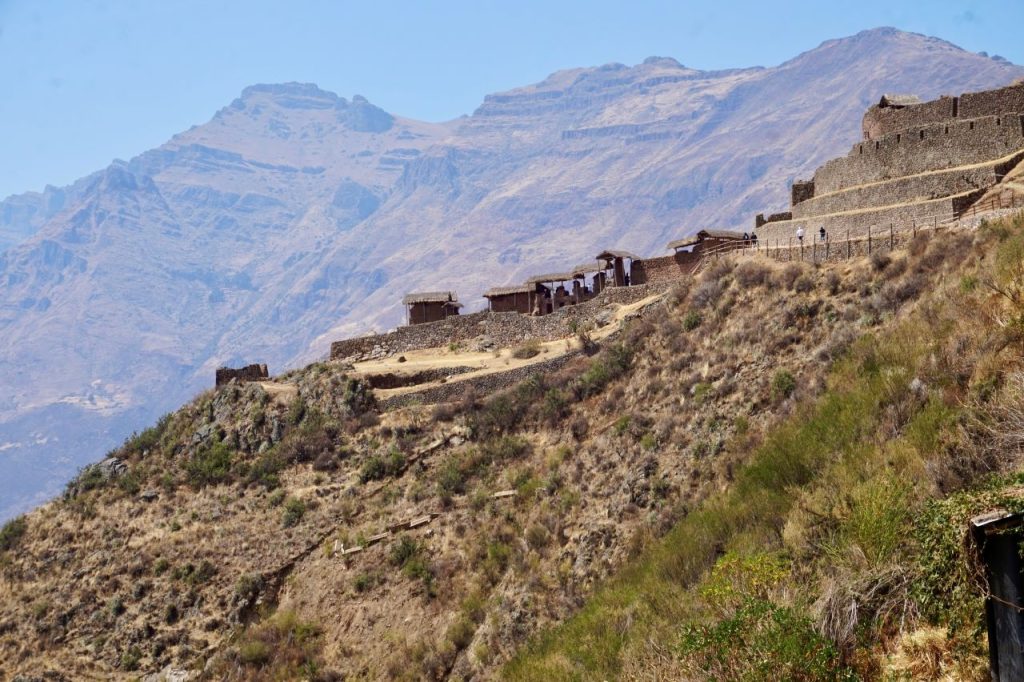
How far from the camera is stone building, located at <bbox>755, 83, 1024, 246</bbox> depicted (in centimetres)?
2784

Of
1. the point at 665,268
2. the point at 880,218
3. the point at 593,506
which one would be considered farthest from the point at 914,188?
the point at 665,268

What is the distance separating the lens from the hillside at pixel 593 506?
44.6 ft

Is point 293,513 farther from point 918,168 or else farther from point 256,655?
point 918,168

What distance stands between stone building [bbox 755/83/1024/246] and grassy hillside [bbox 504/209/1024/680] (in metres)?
5.62

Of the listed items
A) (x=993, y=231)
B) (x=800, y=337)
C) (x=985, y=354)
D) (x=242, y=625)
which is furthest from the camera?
(x=242, y=625)

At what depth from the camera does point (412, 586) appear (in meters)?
→ 28.8

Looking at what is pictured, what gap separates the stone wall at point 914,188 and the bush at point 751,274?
344 cm

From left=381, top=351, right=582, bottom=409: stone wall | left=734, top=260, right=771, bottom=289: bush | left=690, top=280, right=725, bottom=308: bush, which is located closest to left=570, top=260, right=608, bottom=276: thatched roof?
left=381, top=351, right=582, bottom=409: stone wall

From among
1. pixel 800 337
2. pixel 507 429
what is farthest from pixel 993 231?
pixel 507 429

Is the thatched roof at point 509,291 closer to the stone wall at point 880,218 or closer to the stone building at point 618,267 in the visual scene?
the stone building at point 618,267

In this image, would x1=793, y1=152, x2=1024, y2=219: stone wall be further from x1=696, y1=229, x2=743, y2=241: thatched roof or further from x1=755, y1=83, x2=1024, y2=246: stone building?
x1=696, y1=229, x2=743, y2=241: thatched roof

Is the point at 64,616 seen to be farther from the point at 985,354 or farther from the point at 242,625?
the point at 985,354

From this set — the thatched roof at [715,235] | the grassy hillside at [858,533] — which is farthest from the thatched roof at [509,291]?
the grassy hillside at [858,533]

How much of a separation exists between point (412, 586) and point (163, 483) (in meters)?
13.6
